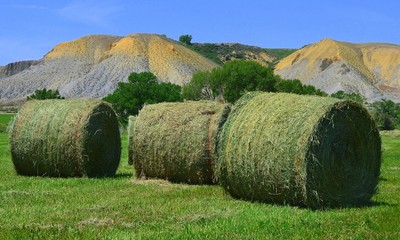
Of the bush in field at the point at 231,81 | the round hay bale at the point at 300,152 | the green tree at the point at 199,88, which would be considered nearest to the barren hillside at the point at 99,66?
the green tree at the point at 199,88

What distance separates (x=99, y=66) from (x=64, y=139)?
467ft

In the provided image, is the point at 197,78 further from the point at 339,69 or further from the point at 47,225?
the point at 47,225

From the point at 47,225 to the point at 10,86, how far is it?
156 m

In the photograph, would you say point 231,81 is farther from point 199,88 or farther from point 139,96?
point 139,96

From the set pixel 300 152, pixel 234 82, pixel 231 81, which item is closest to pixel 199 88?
pixel 231 81

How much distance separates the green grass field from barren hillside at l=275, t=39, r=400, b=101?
12377 centimetres

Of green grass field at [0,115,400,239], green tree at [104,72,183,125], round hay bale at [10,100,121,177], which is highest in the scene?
green tree at [104,72,183,125]

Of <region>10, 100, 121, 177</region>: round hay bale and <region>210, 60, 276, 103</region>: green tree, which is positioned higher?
<region>210, 60, 276, 103</region>: green tree

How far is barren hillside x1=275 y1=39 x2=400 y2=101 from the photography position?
5689 inches

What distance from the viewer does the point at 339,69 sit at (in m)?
154

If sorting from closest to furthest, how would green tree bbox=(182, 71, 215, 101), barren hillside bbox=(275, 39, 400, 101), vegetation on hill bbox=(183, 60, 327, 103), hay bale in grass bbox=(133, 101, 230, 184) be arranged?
hay bale in grass bbox=(133, 101, 230, 184) < vegetation on hill bbox=(183, 60, 327, 103) < green tree bbox=(182, 71, 215, 101) < barren hillside bbox=(275, 39, 400, 101)

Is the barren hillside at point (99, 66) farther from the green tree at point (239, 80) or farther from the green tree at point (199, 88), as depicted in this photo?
the green tree at point (239, 80)

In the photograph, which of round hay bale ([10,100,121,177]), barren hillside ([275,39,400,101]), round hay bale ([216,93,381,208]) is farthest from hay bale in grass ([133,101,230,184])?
barren hillside ([275,39,400,101])

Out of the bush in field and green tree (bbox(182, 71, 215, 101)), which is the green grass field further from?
green tree (bbox(182, 71, 215, 101))
